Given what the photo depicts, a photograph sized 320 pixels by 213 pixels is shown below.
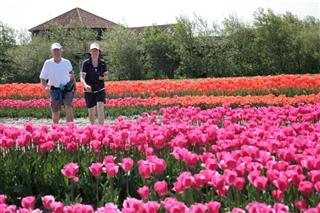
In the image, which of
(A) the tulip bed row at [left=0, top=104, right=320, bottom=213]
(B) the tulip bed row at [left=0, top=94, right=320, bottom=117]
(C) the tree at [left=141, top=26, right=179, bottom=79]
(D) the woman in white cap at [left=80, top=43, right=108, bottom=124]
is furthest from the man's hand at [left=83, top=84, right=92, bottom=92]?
(C) the tree at [left=141, top=26, right=179, bottom=79]

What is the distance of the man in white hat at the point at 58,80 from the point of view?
10.6 m

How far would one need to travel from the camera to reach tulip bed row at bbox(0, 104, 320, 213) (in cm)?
415

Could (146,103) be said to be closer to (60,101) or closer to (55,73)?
(60,101)

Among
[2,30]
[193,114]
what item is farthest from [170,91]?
[2,30]

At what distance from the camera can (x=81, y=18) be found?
7412cm

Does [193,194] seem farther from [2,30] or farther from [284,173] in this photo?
[2,30]

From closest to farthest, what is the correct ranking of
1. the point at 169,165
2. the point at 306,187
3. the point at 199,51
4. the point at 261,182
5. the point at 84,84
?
Answer: 1. the point at 306,187
2. the point at 261,182
3. the point at 169,165
4. the point at 84,84
5. the point at 199,51

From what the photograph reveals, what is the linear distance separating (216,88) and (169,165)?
1315cm

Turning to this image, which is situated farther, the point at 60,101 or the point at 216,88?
the point at 216,88

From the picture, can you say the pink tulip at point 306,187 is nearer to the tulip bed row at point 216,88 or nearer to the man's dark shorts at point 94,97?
the man's dark shorts at point 94,97

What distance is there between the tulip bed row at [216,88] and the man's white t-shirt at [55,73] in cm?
833

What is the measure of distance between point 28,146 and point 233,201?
10.7 feet

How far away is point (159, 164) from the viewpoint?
447 centimetres

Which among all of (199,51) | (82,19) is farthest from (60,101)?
(82,19)
